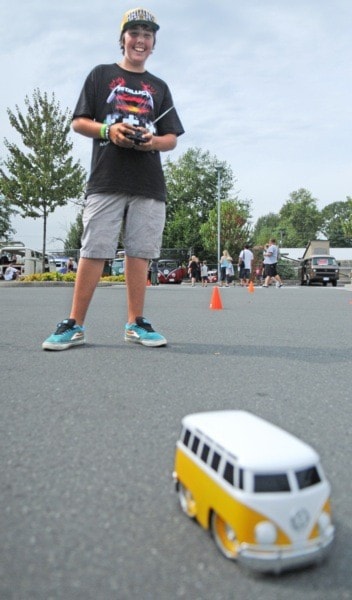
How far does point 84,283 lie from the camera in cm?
408

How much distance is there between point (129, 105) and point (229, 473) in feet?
11.1

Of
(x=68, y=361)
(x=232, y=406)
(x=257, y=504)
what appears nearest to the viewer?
(x=257, y=504)

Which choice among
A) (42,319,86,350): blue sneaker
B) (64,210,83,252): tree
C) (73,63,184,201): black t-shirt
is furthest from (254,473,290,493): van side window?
(64,210,83,252): tree

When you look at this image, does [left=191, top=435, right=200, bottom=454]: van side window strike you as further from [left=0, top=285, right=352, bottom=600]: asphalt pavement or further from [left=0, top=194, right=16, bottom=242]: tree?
[left=0, top=194, right=16, bottom=242]: tree

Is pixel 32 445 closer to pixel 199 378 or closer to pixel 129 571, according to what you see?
pixel 129 571

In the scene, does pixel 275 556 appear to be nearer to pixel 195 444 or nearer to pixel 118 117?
pixel 195 444

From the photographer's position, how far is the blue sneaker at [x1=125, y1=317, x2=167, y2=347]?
4176mm

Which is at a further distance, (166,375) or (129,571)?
(166,375)

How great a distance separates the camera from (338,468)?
1771 millimetres

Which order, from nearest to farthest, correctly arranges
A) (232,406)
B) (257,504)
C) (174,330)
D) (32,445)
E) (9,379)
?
(257,504), (32,445), (232,406), (9,379), (174,330)

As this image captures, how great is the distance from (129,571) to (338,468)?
0.84 metres

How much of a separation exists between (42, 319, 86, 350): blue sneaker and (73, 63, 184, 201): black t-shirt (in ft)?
3.08

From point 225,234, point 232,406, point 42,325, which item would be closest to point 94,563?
point 232,406

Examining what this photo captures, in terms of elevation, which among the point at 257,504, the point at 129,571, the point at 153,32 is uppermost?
the point at 153,32
